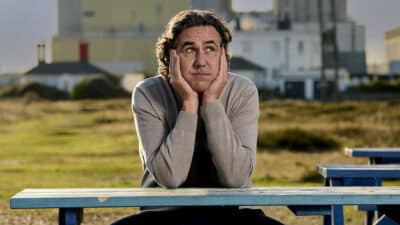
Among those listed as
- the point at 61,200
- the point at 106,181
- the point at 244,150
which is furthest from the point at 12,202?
the point at 106,181

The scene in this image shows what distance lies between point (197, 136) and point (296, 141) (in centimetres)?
1113

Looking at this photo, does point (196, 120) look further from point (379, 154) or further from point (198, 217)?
point (379, 154)

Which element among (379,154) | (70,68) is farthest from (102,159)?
(70,68)

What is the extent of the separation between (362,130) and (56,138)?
527cm

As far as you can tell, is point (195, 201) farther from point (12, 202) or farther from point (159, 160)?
point (12, 202)

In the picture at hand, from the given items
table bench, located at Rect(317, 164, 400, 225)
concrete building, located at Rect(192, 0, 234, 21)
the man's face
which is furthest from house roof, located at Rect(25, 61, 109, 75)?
the man's face

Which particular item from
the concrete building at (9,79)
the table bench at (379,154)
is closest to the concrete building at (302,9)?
the concrete building at (9,79)

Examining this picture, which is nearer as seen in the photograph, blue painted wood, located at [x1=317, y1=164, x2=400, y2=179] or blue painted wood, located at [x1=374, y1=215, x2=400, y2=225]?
blue painted wood, located at [x1=374, y1=215, x2=400, y2=225]

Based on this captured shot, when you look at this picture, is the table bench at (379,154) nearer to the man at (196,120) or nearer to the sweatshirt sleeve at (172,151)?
the man at (196,120)

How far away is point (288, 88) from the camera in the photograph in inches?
2231

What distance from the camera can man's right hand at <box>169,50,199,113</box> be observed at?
3.60 meters

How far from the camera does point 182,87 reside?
3.62m

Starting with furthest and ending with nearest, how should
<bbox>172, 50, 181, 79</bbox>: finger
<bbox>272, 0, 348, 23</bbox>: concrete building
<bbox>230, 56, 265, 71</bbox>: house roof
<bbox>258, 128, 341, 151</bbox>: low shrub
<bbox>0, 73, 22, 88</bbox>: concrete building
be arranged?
<bbox>272, 0, 348, 23</bbox>: concrete building
<bbox>0, 73, 22, 88</bbox>: concrete building
<bbox>230, 56, 265, 71</bbox>: house roof
<bbox>258, 128, 341, 151</bbox>: low shrub
<bbox>172, 50, 181, 79</bbox>: finger

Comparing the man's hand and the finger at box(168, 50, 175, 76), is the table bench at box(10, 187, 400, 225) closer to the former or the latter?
the man's hand
